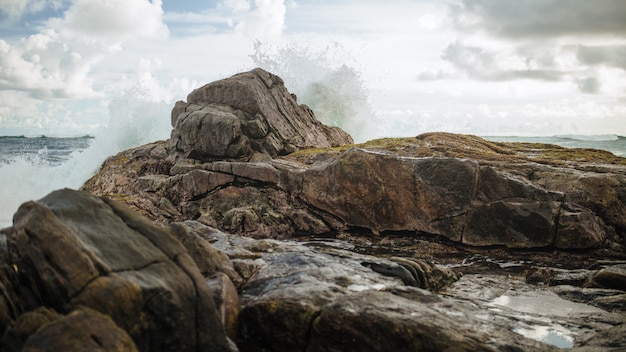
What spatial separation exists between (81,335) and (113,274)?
91cm

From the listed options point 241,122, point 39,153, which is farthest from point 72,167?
point 39,153

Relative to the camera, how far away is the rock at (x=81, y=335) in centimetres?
448

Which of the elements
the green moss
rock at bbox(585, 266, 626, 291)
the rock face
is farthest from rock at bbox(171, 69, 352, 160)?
rock at bbox(585, 266, 626, 291)

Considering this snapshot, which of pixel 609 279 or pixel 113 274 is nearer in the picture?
pixel 113 274

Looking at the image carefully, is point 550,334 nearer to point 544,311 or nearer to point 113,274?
point 544,311

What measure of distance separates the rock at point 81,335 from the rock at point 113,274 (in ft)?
0.89

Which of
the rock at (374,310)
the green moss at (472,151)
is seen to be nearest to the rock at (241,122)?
the green moss at (472,151)

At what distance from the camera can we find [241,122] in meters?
18.8

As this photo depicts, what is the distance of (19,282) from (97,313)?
153 centimetres

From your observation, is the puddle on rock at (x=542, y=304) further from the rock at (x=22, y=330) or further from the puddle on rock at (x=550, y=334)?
the rock at (x=22, y=330)

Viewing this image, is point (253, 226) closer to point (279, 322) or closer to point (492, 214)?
point (492, 214)

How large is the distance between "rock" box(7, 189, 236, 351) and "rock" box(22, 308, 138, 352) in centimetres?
27

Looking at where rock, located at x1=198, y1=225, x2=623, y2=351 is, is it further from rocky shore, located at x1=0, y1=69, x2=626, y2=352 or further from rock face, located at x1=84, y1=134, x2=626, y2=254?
rock face, located at x1=84, y1=134, x2=626, y2=254

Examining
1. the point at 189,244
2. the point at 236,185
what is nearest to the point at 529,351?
the point at 189,244
